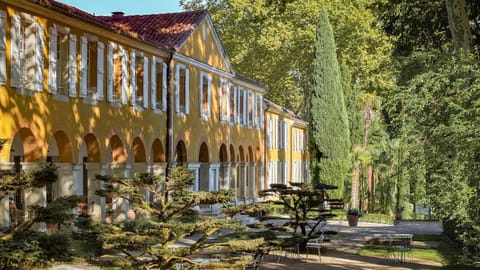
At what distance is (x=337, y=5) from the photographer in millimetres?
46000

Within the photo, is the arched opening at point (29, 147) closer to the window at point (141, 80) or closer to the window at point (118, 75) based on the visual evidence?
the window at point (118, 75)

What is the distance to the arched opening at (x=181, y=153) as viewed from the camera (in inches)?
1234

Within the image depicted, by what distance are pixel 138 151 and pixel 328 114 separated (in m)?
17.3

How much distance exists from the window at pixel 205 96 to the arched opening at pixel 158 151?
5005 mm

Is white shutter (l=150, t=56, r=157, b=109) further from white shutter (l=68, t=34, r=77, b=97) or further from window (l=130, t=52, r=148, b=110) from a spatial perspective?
white shutter (l=68, t=34, r=77, b=97)

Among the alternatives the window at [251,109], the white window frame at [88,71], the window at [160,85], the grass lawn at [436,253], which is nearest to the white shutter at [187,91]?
the window at [160,85]

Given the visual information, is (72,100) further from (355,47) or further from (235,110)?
(355,47)

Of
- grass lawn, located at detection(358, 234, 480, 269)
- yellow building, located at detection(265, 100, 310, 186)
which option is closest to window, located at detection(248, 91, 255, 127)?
yellow building, located at detection(265, 100, 310, 186)

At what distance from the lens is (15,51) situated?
18.1 m

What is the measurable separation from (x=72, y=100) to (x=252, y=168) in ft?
78.0

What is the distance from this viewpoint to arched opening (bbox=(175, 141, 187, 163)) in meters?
31.3

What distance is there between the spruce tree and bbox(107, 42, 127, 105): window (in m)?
18.2

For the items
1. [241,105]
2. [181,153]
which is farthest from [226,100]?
[181,153]

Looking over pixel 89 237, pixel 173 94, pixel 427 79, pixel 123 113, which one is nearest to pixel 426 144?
pixel 427 79
